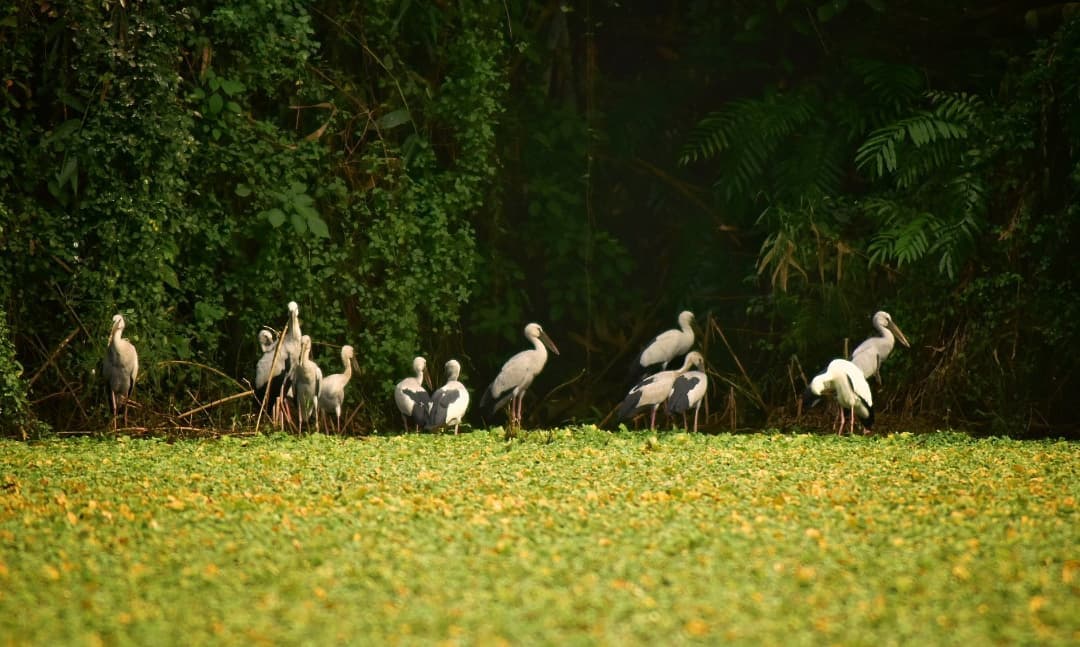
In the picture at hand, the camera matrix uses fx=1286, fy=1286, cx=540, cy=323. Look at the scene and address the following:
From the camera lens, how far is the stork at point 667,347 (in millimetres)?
7094

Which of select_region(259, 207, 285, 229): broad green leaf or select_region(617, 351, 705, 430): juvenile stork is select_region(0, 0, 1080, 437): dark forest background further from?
select_region(617, 351, 705, 430): juvenile stork

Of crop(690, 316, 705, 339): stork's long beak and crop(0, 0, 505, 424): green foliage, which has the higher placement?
crop(0, 0, 505, 424): green foliage

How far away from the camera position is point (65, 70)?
20.3 feet

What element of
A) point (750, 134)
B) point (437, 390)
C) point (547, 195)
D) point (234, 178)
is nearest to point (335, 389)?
point (437, 390)

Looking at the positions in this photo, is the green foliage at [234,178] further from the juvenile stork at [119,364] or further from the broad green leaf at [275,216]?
the juvenile stork at [119,364]

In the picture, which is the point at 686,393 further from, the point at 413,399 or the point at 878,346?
the point at 413,399

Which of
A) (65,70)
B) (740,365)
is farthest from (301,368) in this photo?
(740,365)

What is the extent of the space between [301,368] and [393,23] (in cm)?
205

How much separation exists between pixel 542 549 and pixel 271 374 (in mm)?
3366

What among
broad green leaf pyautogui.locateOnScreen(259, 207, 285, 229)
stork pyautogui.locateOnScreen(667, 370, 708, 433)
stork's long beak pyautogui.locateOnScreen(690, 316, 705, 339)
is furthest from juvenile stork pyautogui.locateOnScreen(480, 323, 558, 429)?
broad green leaf pyautogui.locateOnScreen(259, 207, 285, 229)

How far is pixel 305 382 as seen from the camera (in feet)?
20.6

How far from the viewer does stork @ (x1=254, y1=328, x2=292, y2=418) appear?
249 inches

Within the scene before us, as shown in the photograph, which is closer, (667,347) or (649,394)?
(649,394)

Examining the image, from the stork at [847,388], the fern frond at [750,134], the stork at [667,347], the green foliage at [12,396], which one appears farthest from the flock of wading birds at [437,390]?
the fern frond at [750,134]
